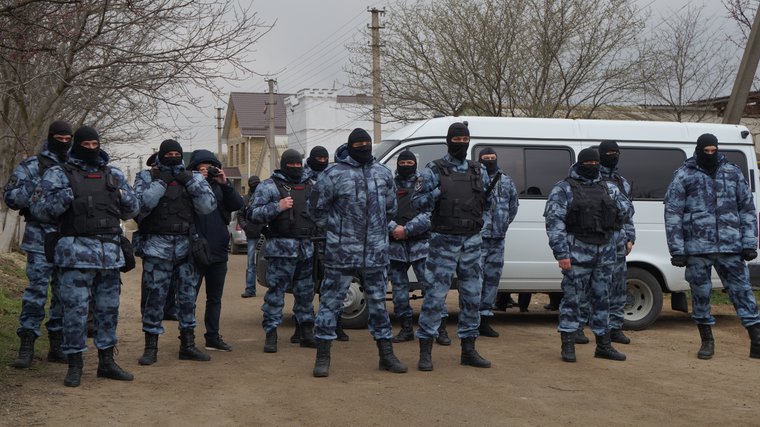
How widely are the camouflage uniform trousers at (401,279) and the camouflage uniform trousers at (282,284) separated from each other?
86 cm

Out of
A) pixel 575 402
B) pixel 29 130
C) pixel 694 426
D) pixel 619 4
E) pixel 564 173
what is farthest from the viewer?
pixel 619 4

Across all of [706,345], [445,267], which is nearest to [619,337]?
[706,345]

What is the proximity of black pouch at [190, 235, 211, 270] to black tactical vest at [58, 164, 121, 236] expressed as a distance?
3.73 ft

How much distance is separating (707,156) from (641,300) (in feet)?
8.47

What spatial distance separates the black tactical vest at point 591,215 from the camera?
28.9 feet

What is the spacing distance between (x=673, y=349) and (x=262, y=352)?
13.8 feet

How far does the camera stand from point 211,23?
10359mm

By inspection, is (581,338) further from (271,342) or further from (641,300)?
(271,342)

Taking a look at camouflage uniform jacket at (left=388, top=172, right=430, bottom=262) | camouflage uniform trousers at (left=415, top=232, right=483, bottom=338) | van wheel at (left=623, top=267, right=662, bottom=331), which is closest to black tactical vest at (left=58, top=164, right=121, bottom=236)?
camouflage uniform trousers at (left=415, top=232, right=483, bottom=338)

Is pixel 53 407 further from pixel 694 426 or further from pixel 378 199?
pixel 694 426

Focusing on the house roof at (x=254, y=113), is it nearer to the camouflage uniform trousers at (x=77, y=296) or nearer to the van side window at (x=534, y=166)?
the van side window at (x=534, y=166)

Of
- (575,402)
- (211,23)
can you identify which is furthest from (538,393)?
(211,23)

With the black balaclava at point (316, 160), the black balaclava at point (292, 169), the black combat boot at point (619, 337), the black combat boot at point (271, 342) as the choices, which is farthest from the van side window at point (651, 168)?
the black combat boot at point (271, 342)

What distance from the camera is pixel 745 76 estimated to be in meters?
13.1
